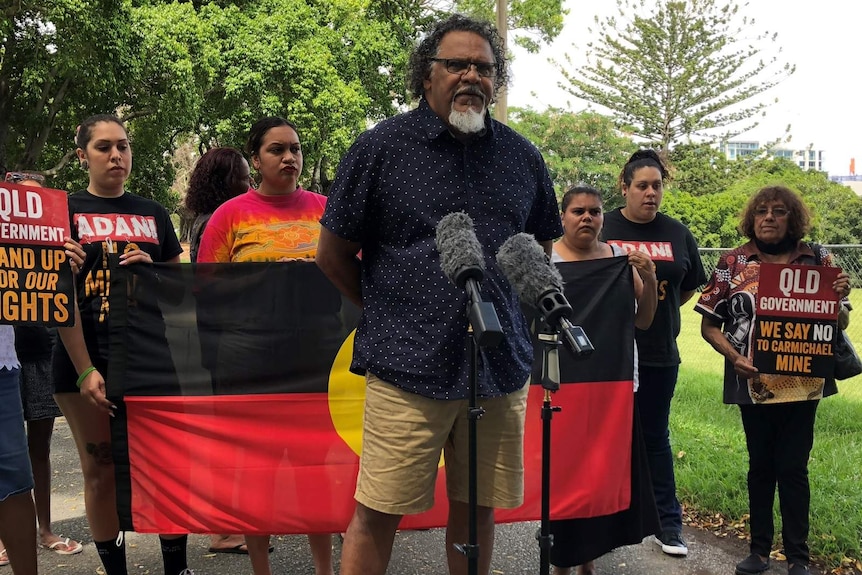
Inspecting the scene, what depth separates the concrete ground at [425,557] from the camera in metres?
4.19

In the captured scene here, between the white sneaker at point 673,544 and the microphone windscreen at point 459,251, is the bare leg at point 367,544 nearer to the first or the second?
the microphone windscreen at point 459,251

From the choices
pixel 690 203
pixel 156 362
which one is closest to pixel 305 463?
pixel 156 362

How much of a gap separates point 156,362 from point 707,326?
2.85m

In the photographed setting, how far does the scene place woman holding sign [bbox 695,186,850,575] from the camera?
402 centimetres

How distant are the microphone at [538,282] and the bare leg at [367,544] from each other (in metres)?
0.97

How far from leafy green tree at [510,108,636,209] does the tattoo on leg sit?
155 ft

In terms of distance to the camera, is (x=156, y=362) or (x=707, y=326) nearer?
(x=156, y=362)

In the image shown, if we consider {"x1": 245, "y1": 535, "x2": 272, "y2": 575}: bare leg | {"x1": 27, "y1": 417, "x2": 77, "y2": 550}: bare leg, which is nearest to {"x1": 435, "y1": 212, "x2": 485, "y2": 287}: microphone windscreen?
{"x1": 245, "y1": 535, "x2": 272, "y2": 575}: bare leg

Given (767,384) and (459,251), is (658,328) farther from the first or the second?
(459,251)

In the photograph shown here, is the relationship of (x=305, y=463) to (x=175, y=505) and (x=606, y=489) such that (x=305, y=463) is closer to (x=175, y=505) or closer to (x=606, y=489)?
(x=175, y=505)

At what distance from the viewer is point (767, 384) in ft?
13.3

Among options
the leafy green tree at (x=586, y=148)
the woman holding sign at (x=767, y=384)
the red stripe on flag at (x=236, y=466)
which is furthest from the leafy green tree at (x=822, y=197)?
the red stripe on flag at (x=236, y=466)

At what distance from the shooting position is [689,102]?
4769cm

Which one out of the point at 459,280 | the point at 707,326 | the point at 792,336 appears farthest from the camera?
the point at 707,326
